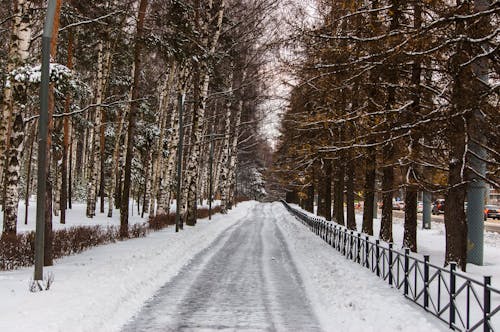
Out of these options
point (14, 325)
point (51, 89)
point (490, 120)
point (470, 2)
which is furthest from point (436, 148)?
point (14, 325)

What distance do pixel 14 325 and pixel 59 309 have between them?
0.91 m

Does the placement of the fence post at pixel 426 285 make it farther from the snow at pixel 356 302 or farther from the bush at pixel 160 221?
the bush at pixel 160 221

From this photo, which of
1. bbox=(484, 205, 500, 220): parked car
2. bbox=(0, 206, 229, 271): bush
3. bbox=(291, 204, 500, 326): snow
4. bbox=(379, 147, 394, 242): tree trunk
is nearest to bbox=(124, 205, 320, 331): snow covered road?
bbox=(291, 204, 500, 326): snow

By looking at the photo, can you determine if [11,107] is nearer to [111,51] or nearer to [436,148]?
[436,148]

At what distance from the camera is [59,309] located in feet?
24.9

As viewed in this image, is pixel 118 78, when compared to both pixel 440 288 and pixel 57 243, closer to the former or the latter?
pixel 57 243

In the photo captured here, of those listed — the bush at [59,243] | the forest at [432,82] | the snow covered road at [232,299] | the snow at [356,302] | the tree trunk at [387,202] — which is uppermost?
the forest at [432,82]

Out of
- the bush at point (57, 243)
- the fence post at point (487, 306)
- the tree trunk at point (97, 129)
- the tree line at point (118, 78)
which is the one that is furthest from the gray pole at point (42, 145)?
the tree trunk at point (97, 129)

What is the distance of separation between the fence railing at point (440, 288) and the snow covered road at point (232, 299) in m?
1.93

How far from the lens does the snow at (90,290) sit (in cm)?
719

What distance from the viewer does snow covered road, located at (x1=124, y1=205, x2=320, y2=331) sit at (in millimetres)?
7973

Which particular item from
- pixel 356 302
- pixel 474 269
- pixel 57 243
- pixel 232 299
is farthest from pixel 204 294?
pixel 474 269

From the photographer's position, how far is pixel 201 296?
33.2 feet

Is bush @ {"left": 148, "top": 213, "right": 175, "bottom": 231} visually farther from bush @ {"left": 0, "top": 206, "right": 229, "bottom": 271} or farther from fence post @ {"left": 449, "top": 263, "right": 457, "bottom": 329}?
fence post @ {"left": 449, "top": 263, "right": 457, "bottom": 329}
